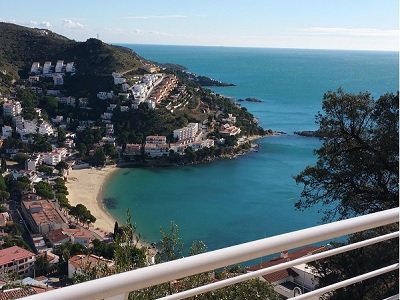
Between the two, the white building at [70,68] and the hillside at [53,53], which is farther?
the white building at [70,68]

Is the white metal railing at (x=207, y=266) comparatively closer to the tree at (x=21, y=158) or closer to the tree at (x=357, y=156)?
the tree at (x=357, y=156)

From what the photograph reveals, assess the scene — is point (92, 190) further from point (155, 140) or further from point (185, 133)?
point (185, 133)

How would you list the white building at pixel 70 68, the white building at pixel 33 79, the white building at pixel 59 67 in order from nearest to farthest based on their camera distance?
the white building at pixel 33 79
the white building at pixel 70 68
the white building at pixel 59 67

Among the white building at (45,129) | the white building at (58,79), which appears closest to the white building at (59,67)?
the white building at (58,79)

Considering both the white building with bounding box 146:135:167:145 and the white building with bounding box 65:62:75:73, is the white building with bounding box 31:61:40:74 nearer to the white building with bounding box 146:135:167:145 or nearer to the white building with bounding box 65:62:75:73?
the white building with bounding box 65:62:75:73

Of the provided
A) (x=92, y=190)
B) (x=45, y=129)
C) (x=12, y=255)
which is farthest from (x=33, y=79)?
(x=12, y=255)

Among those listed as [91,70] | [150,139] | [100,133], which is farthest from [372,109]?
[91,70]

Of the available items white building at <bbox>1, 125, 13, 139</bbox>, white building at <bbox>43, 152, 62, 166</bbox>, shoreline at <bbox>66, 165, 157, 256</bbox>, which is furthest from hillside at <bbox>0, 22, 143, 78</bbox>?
shoreline at <bbox>66, 165, 157, 256</bbox>
